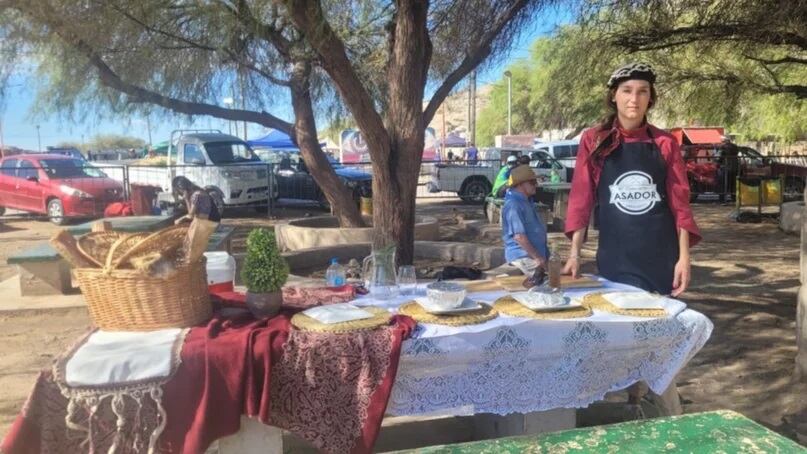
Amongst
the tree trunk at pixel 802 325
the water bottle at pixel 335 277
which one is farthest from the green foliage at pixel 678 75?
the water bottle at pixel 335 277

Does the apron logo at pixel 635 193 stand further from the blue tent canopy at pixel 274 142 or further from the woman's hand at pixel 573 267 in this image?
the blue tent canopy at pixel 274 142

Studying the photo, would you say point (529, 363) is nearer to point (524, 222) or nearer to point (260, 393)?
point (260, 393)

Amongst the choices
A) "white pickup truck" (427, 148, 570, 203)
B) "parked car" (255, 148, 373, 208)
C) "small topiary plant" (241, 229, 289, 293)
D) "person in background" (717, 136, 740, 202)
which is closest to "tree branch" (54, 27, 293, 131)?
"small topiary plant" (241, 229, 289, 293)

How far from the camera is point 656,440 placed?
204 cm

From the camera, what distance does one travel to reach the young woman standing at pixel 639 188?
3.19 metres

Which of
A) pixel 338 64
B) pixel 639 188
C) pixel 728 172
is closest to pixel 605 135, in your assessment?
pixel 639 188

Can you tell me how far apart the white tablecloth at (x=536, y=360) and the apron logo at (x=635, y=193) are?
0.50 meters

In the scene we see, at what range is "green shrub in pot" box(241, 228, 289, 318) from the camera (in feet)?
9.14

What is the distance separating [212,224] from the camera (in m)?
2.67

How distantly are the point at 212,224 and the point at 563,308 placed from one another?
59.4 inches

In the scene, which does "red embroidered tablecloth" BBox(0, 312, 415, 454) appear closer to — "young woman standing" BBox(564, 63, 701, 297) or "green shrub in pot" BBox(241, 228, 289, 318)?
"green shrub in pot" BBox(241, 228, 289, 318)

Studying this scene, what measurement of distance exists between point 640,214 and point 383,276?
1253 mm

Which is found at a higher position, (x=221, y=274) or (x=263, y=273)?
(x=263, y=273)

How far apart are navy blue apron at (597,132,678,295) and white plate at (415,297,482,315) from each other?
32.3 inches
